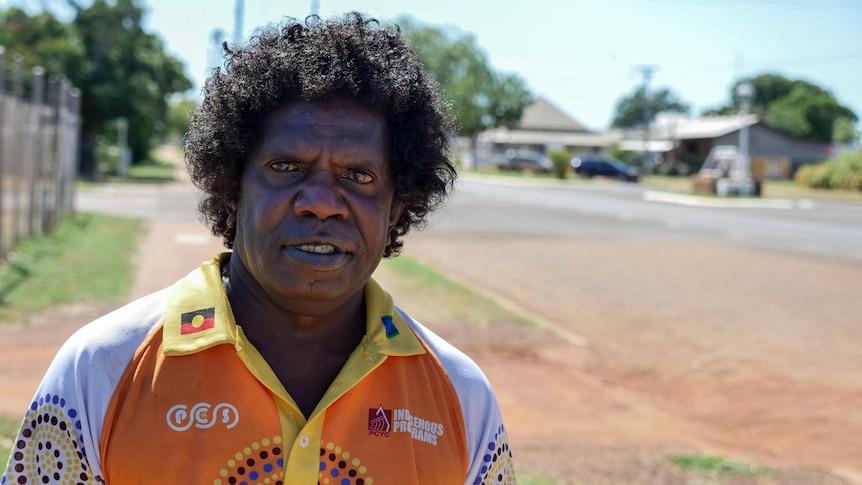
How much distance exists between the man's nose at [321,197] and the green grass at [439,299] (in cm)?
775

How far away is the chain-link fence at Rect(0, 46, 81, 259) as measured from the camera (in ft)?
39.4

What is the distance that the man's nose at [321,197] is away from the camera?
204 centimetres

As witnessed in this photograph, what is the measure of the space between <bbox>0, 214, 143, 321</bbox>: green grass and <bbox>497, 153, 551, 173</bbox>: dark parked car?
47986 mm

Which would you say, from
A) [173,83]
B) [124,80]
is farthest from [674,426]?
[173,83]

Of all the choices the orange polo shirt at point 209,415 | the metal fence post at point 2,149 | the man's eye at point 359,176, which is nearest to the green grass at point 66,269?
the metal fence post at point 2,149

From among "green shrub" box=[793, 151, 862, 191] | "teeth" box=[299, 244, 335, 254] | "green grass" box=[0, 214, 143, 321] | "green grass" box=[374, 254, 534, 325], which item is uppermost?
"green shrub" box=[793, 151, 862, 191]

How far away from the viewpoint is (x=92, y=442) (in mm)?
1888

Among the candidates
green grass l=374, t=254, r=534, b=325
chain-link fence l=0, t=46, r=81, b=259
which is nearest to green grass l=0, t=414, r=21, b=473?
green grass l=374, t=254, r=534, b=325

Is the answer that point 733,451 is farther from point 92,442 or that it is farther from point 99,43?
point 99,43

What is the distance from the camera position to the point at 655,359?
929 centimetres

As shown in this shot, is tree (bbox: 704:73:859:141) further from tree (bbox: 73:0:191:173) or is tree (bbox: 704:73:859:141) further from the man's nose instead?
the man's nose

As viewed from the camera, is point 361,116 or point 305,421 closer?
point 305,421

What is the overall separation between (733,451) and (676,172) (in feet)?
211

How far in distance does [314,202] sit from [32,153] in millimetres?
13157
